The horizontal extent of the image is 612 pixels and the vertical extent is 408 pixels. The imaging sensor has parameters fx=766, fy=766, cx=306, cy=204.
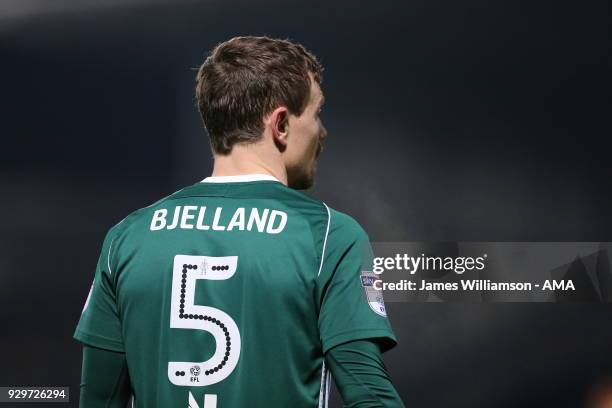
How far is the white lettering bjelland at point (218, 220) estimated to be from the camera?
68cm

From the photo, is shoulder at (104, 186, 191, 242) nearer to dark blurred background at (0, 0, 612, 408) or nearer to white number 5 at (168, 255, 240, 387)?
white number 5 at (168, 255, 240, 387)

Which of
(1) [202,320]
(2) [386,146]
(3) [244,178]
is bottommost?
(1) [202,320]

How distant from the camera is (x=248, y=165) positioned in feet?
2.39

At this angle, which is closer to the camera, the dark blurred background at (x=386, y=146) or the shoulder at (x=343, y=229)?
the shoulder at (x=343, y=229)

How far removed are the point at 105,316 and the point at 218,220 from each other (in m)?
0.15

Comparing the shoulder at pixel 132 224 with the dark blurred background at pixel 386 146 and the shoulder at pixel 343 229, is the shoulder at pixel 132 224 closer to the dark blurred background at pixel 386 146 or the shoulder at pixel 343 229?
the shoulder at pixel 343 229

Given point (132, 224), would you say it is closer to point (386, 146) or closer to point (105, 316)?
point (105, 316)

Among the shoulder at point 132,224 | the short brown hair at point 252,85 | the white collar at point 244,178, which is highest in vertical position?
the short brown hair at point 252,85

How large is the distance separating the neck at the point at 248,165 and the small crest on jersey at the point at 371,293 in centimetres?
12

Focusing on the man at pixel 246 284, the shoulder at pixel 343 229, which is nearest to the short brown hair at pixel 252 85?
the man at pixel 246 284

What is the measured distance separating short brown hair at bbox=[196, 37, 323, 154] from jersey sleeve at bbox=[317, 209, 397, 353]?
0.40 feet

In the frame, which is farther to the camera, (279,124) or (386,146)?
(386,146)

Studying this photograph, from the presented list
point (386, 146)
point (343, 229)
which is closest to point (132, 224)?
point (343, 229)

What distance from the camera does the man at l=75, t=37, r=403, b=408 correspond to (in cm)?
66
